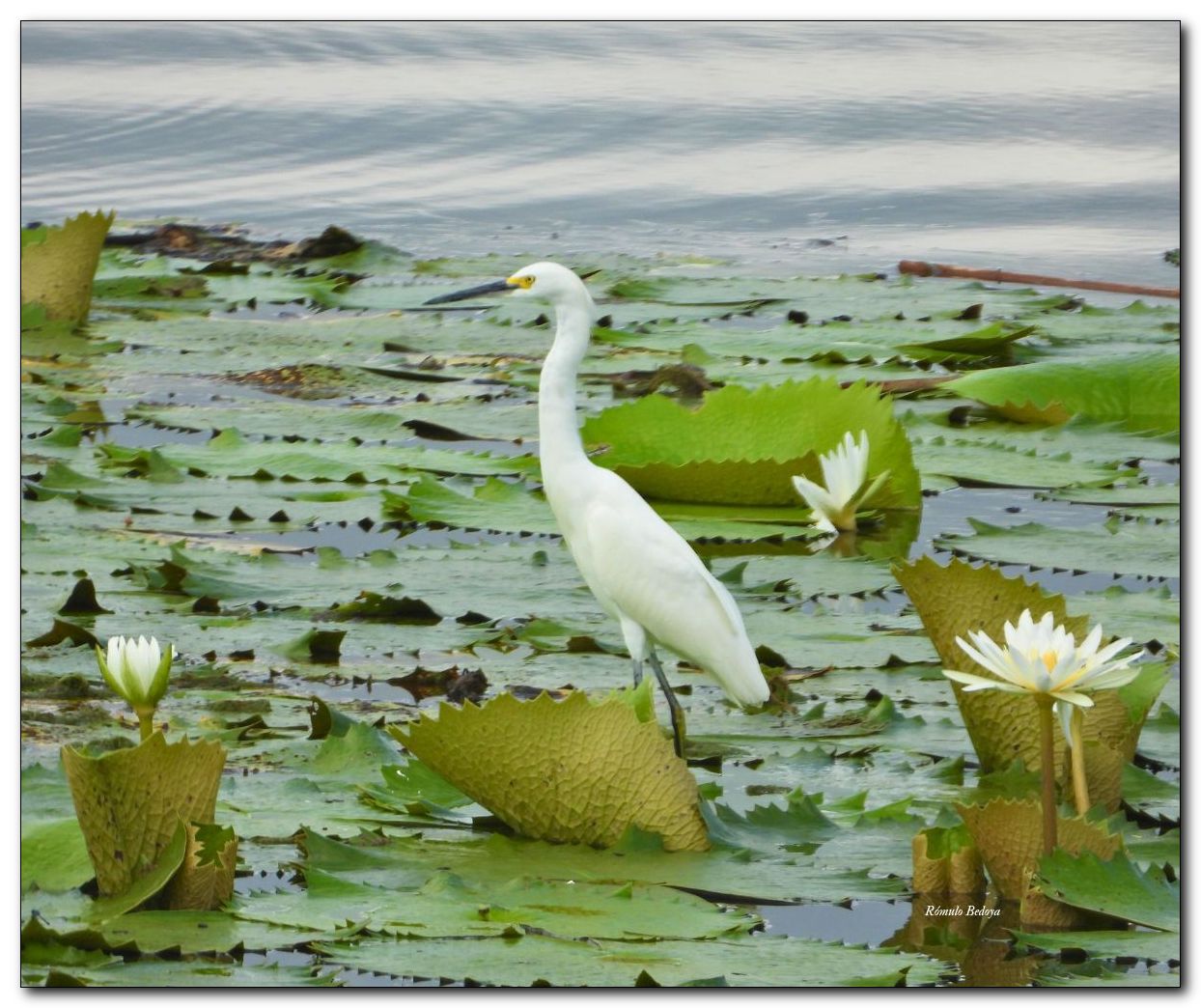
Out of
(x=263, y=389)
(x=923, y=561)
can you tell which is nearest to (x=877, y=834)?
(x=923, y=561)

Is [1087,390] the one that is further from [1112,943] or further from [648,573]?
[1112,943]

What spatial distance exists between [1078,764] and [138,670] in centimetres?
97

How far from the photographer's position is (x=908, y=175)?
297 centimetres

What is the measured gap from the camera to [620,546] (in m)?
2.50

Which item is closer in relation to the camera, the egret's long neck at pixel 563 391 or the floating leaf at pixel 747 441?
the egret's long neck at pixel 563 391

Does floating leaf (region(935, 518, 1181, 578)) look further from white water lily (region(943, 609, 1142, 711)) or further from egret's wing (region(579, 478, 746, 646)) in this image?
white water lily (region(943, 609, 1142, 711))

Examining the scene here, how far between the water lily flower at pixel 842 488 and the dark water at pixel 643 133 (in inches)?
15.5

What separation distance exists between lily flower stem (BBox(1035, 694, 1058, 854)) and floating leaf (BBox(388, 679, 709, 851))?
0.36 m

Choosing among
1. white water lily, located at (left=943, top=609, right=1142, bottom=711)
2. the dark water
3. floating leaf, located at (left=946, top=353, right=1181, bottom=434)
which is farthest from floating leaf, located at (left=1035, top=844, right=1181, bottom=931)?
floating leaf, located at (left=946, top=353, right=1181, bottom=434)

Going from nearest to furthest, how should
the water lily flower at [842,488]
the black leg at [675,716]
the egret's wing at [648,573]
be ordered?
the black leg at [675,716] → the egret's wing at [648,573] → the water lily flower at [842,488]

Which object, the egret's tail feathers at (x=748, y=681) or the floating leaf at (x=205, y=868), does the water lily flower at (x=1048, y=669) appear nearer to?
the egret's tail feathers at (x=748, y=681)

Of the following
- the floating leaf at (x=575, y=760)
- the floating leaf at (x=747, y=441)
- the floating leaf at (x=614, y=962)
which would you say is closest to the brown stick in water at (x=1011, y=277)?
the floating leaf at (x=747, y=441)

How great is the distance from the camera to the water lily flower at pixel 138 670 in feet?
6.25

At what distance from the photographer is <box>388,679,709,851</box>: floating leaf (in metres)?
1.99
